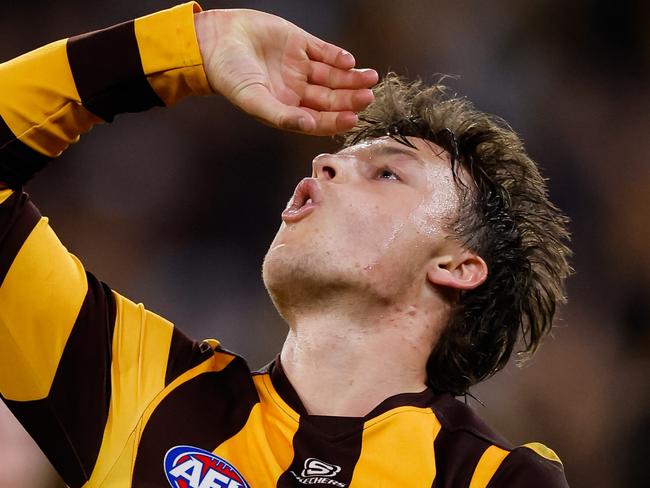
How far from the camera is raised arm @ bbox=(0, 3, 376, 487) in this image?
2023 millimetres

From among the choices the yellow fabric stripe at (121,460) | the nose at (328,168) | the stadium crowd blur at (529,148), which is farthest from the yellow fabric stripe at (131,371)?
the stadium crowd blur at (529,148)

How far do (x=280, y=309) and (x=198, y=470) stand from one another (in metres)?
0.46

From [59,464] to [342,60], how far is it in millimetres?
1036

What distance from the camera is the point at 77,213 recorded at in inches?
178

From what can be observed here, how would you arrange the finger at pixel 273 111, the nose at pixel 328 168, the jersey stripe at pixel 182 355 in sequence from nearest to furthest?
the finger at pixel 273 111 → the jersey stripe at pixel 182 355 → the nose at pixel 328 168

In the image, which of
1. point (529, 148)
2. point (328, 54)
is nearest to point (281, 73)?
point (328, 54)

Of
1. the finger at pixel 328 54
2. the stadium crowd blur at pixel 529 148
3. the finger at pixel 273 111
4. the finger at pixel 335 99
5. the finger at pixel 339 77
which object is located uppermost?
the finger at pixel 328 54

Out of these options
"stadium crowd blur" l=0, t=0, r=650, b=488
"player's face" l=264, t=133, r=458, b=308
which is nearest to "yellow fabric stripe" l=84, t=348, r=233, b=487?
"player's face" l=264, t=133, r=458, b=308

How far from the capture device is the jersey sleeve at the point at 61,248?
2025 mm

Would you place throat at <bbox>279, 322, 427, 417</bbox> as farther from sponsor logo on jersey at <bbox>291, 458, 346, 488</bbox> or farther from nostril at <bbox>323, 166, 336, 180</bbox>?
nostril at <bbox>323, 166, 336, 180</bbox>

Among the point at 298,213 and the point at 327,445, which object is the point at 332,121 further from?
the point at 327,445

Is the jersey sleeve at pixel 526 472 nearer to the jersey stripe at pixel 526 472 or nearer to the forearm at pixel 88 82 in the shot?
the jersey stripe at pixel 526 472

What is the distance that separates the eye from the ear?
0.22 metres

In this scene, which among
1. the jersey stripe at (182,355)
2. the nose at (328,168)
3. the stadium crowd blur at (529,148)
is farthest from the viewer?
the stadium crowd blur at (529,148)
